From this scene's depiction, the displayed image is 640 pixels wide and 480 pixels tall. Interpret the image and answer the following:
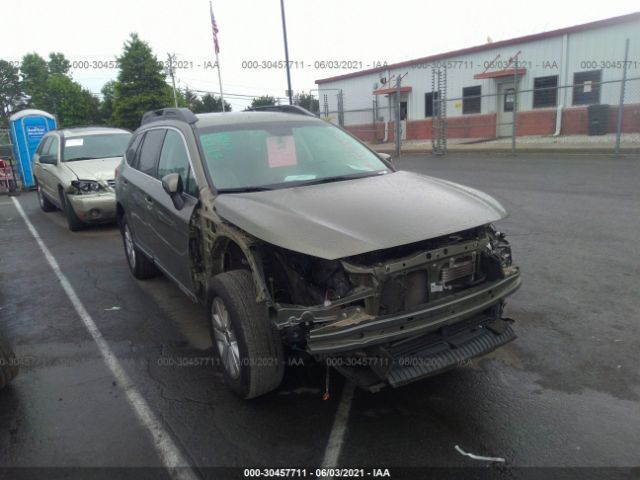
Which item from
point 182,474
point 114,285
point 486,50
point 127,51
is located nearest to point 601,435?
point 182,474

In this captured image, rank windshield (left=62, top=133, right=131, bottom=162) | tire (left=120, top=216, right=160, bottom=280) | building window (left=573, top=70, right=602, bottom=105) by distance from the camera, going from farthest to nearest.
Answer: building window (left=573, top=70, right=602, bottom=105) < windshield (left=62, top=133, right=131, bottom=162) < tire (left=120, top=216, right=160, bottom=280)

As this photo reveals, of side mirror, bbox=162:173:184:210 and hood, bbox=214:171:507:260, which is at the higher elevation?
side mirror, bbox=162:173:184:210

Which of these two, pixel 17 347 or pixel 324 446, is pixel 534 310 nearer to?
pixel 324 446

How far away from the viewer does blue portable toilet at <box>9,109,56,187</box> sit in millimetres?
15469

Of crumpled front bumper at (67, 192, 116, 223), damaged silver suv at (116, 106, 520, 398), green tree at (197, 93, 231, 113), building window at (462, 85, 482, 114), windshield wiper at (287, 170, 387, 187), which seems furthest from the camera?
green tree at (197, 93, 231, 113)

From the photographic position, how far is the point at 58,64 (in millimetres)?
75438

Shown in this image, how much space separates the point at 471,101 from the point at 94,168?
19.6 meters

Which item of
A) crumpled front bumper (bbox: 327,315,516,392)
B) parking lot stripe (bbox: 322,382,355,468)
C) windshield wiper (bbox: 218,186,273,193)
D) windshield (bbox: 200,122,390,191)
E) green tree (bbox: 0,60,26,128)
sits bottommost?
parking lot stripe (bbox: 322,382,355,468)

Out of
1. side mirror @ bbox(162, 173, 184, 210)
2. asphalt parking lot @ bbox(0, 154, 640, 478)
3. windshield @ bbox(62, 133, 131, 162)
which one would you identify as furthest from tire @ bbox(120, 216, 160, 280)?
windshield @ bbox(62, 133, 131, 162)

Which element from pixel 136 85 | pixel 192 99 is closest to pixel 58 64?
pixel 192 99

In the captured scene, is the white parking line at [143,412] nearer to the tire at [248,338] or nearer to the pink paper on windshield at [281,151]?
the tire at [248,338]

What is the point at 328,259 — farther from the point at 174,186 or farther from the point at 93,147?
the point at 93,147

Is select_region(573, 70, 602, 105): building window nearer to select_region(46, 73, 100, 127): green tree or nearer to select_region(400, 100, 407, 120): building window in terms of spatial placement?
select_region(400, 100, 407, 120): building window

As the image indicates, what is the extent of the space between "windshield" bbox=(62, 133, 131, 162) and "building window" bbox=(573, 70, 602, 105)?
1731cm
